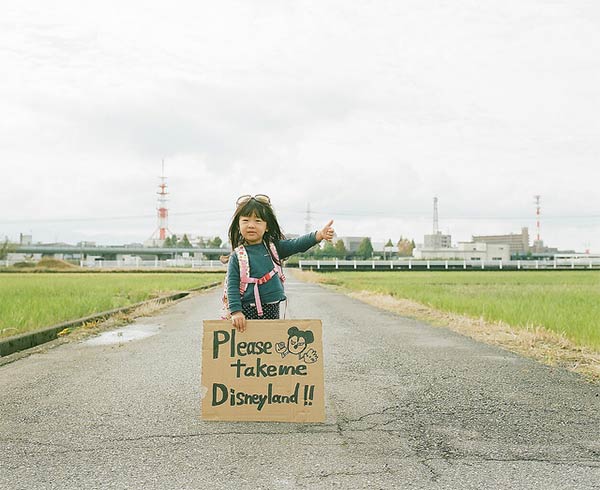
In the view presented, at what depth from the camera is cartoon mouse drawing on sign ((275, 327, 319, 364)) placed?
414 cm

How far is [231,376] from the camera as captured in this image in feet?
13.6

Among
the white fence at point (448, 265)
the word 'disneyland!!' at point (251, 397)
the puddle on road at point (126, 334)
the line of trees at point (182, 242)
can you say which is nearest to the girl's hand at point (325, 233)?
the word 'disneyland!!' at point (251, 397)

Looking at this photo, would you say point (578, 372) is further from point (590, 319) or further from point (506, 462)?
point (590, 319)

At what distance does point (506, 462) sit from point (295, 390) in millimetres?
1418

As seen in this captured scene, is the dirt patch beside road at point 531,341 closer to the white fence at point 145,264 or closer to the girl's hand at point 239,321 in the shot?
the girl's hand at point 239,321

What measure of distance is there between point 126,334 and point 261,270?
18.3 feet

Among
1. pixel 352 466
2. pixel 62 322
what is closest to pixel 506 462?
pixel 352 466

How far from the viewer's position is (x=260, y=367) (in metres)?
4.16

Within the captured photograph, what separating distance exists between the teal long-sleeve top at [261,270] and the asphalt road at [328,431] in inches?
33.5

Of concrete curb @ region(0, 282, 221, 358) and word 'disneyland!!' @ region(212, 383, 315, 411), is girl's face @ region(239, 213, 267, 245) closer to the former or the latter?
word 'disneyland!!' @ region(212, 383, 315, 411)

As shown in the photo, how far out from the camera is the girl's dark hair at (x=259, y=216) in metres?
4.33

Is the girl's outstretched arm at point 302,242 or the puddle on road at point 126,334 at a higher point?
the girl's outstretched arm at point 302,242

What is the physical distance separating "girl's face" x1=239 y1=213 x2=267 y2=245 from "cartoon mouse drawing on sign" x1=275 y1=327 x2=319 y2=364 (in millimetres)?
693

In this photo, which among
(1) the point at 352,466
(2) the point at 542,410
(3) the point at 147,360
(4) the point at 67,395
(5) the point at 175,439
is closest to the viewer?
(1) the point at 352,466
